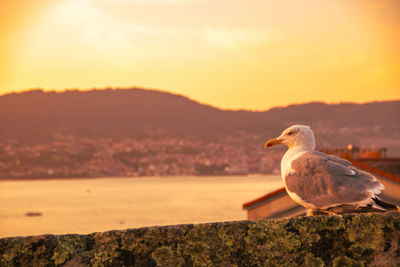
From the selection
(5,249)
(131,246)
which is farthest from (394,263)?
(5,249)

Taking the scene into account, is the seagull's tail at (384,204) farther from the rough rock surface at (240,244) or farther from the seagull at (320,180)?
the rough rock surface at (240,244)

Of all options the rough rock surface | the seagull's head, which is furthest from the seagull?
the rough rock surface

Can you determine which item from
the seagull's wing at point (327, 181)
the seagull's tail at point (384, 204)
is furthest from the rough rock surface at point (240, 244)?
the seagull's wing at point (327, 181)

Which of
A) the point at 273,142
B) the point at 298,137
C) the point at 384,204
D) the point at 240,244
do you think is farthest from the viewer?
the point at 273,142

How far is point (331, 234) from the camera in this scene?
2316mm

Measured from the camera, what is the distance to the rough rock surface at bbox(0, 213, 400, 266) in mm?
2197

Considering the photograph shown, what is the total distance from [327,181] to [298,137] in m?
0.65

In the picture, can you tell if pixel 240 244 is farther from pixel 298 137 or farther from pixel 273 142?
pixel 273 142

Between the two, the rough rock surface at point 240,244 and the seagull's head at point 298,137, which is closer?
the rough rock surface at point 240,244

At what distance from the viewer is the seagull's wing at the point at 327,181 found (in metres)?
5.16

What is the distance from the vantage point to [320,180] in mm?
5574

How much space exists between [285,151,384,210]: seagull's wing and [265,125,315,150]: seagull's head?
0.53 feet

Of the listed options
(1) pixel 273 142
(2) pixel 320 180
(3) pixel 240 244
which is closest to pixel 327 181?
(2) pixel 320 180

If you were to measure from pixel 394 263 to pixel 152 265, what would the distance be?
1108mm
